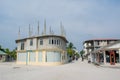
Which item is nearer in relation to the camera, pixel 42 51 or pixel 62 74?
pixel 62 74

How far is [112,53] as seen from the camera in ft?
98.1

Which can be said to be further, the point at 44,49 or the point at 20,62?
the point at 20,62

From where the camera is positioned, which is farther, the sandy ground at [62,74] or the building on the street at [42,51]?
the building on the street at [42,51]

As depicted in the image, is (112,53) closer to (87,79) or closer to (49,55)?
(49,55)

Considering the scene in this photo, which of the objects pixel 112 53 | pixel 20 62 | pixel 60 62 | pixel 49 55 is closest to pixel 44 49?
pixel 49 55

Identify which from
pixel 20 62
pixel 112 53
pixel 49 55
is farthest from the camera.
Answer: pixel 20 62

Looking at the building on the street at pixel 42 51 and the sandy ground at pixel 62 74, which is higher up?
the building on the street at pixel 42 51

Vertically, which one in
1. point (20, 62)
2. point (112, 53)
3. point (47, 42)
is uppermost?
point (47, 42)

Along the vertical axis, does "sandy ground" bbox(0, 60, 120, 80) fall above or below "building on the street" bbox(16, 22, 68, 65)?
below

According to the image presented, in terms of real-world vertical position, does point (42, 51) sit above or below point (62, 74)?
above

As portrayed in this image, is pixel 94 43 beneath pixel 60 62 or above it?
above

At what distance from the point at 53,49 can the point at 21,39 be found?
38.6 feet

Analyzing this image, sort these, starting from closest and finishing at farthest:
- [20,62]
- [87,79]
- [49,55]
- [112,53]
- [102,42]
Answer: [87,79]
[112,53]
[49,55]
[20,62]
[102,42]

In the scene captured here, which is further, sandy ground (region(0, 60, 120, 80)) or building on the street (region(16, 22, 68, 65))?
building on the street (region(16, 22, 68, 65))
